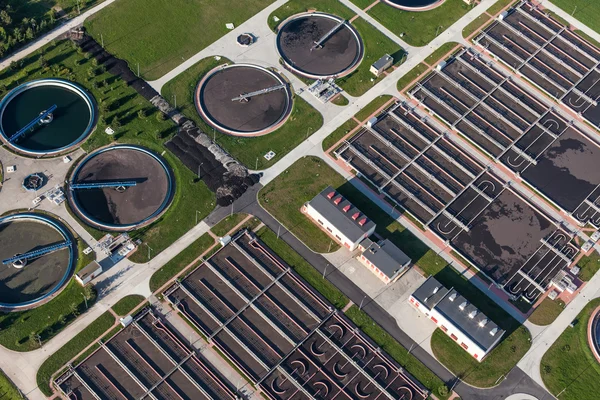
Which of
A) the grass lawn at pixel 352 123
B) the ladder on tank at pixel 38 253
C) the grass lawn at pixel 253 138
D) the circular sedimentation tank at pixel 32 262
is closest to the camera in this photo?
the circular sedimentation tank at pixel 32 262

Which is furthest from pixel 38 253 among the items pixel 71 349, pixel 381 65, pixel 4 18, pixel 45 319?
pixel 381 65

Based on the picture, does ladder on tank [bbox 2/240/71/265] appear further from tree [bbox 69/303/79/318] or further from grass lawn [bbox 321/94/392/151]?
grass lawn [bbox 321/94/392/151]

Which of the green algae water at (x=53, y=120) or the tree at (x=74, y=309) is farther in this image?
the green algae water at (x=53, y=120)

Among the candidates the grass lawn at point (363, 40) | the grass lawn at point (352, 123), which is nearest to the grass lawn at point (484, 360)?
the grass lawn at point (352, 123)

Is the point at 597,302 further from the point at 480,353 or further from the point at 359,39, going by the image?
the point at 359,39

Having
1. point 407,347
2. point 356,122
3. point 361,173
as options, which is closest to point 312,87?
point 356,122

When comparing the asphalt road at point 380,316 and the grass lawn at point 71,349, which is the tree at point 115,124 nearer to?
the asphalt road at point 380,316

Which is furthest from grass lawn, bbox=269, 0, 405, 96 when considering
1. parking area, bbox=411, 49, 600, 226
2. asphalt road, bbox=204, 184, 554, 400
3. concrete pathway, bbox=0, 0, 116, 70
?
concrete pathway, bbox=0, 0, 116, 70

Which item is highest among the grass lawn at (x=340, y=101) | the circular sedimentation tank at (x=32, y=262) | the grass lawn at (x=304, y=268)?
the grass lawn at (x=340, y=101)
